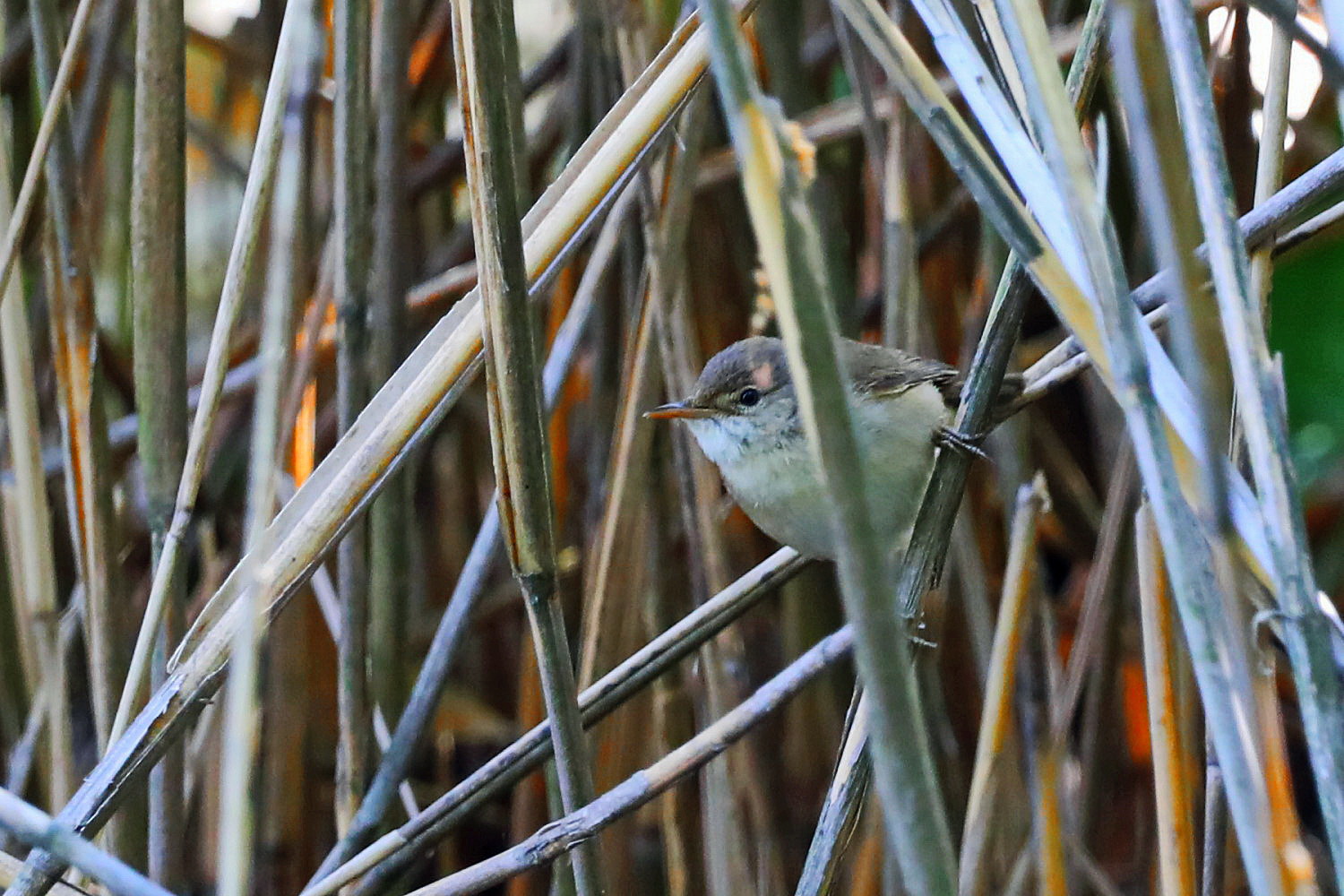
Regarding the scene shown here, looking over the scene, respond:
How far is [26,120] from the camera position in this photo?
2.12 m

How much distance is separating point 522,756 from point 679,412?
58 cm

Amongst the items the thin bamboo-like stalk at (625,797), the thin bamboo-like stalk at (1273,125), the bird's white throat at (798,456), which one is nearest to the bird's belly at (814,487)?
the bird's white throat at (798,456)

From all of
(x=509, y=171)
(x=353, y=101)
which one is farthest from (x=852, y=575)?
(x=353, y=101)

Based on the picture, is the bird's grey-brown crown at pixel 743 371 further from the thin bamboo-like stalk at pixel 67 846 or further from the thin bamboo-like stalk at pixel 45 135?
the thin bamboo-like stalk at pixel 67 846

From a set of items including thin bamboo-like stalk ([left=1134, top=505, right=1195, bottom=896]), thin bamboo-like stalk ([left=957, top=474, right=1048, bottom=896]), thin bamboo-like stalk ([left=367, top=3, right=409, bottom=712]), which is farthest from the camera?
thin bamboo-like stalk ([left=367, top=3, right=409, bottom=712])

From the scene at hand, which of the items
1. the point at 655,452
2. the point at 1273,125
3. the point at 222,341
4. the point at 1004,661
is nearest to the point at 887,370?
the point at 655,452

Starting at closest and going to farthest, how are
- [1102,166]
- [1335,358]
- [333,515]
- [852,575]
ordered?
1. [852,575]
2. [333,515]
3. [1102,166]
4. [1335,358]

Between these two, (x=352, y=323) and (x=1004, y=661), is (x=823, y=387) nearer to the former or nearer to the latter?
(x=1004, y=661)

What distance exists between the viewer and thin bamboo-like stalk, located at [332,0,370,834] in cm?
158

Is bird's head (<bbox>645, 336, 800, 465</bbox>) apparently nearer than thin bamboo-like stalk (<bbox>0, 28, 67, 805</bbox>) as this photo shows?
No

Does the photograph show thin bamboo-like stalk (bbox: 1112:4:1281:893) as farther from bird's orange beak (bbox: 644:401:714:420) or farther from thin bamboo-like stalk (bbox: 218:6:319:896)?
bird's orange beak (bbox: 644:401:714:420)

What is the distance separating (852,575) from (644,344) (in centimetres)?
110

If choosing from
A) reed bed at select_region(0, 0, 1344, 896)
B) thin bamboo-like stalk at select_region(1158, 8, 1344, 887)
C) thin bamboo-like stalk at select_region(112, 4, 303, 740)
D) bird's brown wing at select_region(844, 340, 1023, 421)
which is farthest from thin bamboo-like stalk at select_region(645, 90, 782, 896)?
thin bamboo-like stalk at select_region(1158, 8, 1344, 887)

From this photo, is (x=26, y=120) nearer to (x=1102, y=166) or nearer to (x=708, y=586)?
(x=708, y=586)
